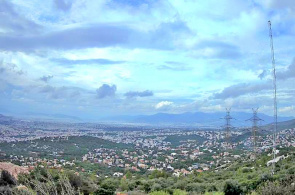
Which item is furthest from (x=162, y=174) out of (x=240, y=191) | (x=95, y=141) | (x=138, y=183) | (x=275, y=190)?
(x=95, y=141)

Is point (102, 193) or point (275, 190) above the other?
point (275, 190)

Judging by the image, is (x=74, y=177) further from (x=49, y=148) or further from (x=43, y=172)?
(x=49, y=148)

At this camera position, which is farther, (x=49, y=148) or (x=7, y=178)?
(x=49, y=148)

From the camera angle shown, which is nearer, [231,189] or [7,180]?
[231,189]

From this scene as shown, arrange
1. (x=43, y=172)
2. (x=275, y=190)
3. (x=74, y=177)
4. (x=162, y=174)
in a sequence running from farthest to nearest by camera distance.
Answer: (x=162, y=174), (x=43, y=172), (x=74, y=177), (x=275, y=190)

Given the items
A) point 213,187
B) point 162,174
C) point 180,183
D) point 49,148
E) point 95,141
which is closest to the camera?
point 213,187

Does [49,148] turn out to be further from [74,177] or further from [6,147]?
[74,177]

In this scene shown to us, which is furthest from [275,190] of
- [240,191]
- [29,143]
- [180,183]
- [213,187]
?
[29,143]

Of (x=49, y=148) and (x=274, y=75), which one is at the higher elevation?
(x=274, y=75)

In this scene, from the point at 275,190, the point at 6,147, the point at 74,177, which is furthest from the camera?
the point at 6,147
